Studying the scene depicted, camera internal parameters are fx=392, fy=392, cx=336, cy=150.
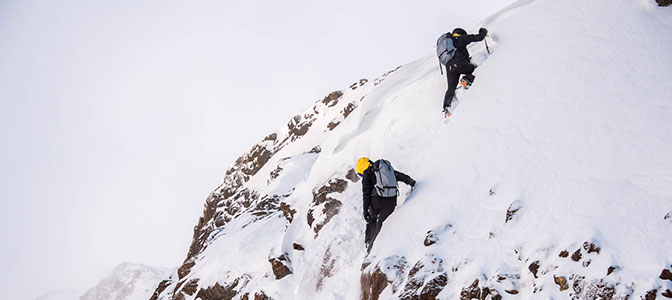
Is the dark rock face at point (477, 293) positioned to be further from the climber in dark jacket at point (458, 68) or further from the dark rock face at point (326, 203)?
the climber in dark jacket at point (458, 68)

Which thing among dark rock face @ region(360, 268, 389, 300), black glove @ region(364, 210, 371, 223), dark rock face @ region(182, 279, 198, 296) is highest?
black glove @ region(364, 210, 371, 223)

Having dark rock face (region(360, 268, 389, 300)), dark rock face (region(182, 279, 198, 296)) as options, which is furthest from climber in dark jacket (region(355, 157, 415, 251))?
dark rock face (region(182, 279, 198, 296))

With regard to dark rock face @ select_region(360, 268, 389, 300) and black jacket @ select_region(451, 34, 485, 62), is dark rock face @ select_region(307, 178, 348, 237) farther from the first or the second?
black jacket @ select_region(451, 34, 485, 62)

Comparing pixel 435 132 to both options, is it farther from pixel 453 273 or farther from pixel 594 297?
pixel 594 297

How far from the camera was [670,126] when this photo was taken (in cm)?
864

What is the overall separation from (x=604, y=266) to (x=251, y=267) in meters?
15.0

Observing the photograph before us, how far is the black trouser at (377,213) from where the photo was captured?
1232 cm

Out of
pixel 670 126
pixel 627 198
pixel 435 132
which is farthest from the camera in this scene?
pixel 435 132

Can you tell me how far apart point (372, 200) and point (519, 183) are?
4.35 meters

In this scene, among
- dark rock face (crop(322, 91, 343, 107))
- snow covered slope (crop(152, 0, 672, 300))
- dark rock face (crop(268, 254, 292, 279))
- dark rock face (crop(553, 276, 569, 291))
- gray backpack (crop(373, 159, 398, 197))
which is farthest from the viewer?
dark rock face (crop(322, 91, 343, 107))

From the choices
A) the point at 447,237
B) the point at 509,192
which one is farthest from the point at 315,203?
the point at 509,192

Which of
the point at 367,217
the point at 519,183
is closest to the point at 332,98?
the point at 367,217

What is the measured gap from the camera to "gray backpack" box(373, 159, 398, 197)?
39.7 feet

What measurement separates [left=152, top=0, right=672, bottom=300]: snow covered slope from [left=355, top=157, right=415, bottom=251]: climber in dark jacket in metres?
0.41
